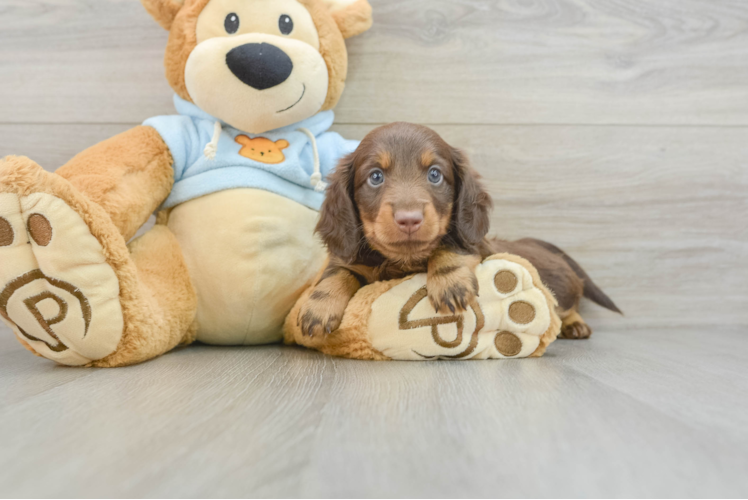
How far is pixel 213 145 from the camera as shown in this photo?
172 cm

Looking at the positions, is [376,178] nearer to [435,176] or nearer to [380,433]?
[435,176]

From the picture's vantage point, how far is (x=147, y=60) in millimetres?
2139

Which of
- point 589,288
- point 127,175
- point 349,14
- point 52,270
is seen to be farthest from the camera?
point 589,288

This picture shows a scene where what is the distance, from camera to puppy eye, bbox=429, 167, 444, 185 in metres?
1.52

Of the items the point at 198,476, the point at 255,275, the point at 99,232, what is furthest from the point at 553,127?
the point at 198,476

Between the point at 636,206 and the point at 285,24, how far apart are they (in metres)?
1.60

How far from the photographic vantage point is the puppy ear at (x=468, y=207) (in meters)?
1.56

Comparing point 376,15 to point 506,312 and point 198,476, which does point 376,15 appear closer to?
point 506,312

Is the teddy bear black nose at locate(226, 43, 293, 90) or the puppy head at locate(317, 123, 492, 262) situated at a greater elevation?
the teddy bear black nose at locate(226, 43, 293, 90)

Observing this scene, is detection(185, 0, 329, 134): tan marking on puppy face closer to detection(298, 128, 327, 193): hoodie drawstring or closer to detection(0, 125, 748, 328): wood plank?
detection(298, 128, 327, 193): hoodie drawstring

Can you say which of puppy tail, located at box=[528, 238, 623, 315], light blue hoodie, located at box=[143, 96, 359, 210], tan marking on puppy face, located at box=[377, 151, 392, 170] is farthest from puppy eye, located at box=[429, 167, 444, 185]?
puppy tail, located at box=[528, 238, 623, 315]

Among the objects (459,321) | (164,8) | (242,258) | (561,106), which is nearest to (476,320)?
(459,321)

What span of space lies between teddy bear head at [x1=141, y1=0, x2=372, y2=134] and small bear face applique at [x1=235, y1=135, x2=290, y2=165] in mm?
49

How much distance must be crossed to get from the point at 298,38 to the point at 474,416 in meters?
1.33
